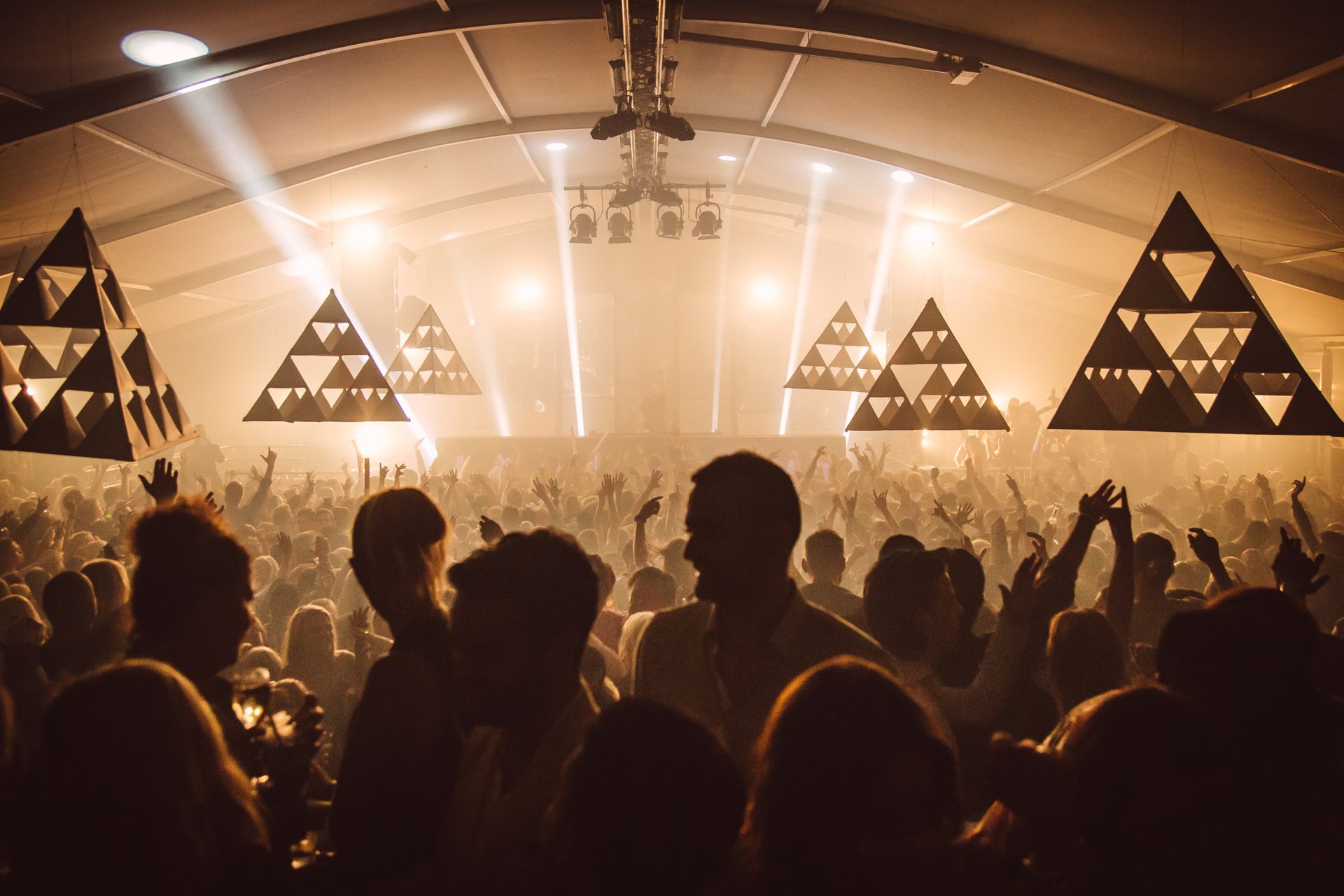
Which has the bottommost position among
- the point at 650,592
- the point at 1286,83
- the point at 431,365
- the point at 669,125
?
the point at 650,592

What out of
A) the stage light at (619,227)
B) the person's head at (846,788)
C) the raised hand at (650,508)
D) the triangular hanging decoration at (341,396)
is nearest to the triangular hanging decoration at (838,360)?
the triangular hanging decoration at (341,396)

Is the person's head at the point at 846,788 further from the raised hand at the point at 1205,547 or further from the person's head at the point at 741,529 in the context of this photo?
the raised hand at the point at 1205,547

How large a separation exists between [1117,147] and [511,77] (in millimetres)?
6402

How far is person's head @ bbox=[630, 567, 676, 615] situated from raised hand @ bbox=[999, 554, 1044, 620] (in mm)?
1801

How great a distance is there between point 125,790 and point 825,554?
329 centimetres

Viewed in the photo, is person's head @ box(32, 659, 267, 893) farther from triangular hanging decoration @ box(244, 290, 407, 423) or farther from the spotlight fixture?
the spotlight fixture

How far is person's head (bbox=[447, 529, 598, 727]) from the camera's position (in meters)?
1.68

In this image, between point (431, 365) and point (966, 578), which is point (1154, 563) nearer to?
point (966, 578)

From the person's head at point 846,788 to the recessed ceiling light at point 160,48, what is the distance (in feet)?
23.4

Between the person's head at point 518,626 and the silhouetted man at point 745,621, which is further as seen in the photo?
the silhouetted man at point 745,621

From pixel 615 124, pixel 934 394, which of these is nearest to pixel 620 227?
pixel 615 124

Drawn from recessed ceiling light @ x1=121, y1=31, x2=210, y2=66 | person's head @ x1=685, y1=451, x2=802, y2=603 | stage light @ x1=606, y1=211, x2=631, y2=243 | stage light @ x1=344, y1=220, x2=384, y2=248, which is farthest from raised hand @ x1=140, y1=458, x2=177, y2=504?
stage light @ x1=344, y1=220, x2=384, y2=248

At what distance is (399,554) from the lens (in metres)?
2.14

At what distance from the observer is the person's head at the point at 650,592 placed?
4.06m
